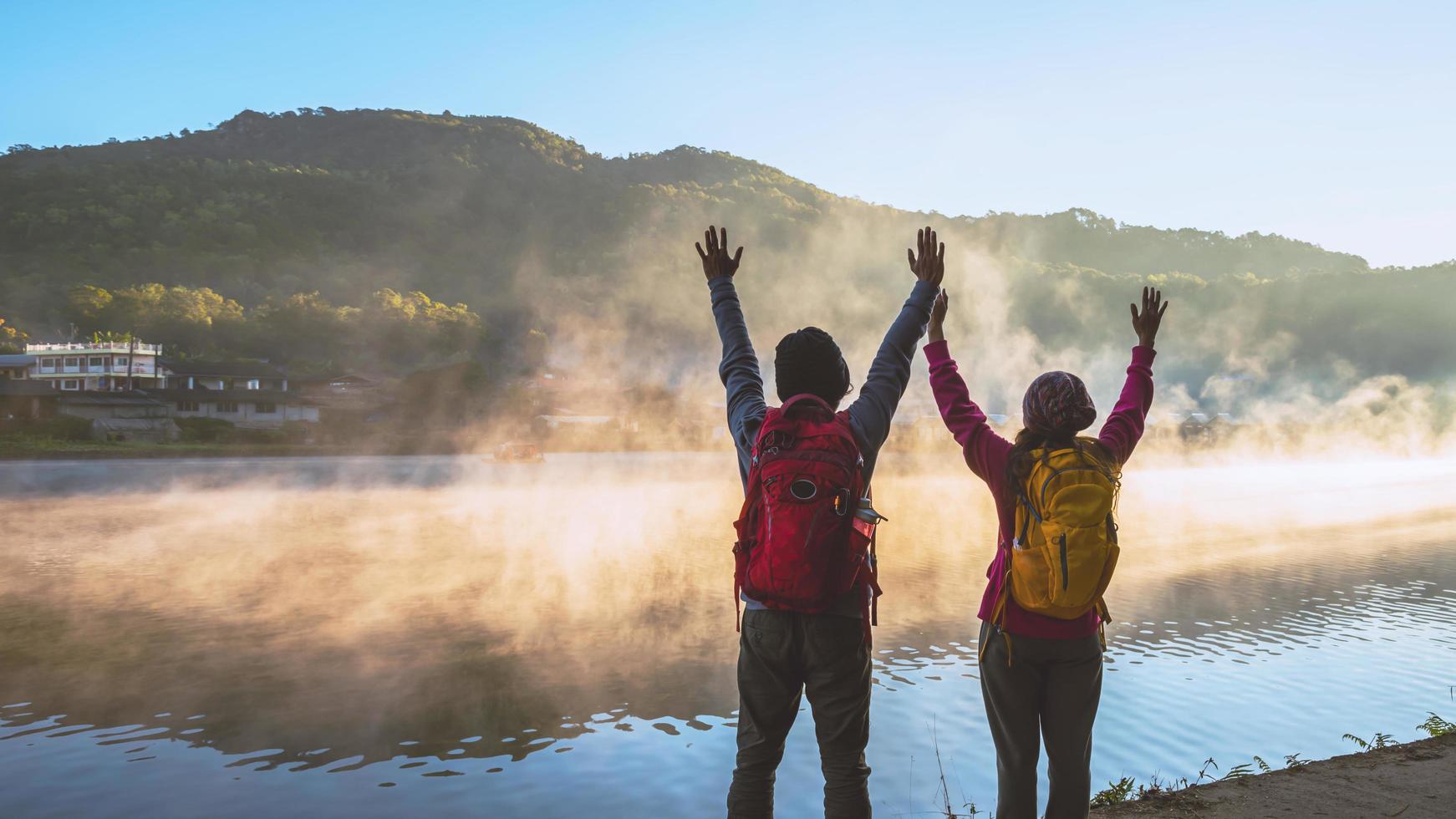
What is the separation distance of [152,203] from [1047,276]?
11594 centimetres

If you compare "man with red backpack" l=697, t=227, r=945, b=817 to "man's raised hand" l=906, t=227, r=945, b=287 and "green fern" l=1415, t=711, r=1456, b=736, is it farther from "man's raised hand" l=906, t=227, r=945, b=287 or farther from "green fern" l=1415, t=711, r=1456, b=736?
"green fern" l=1415, t=711, r=1456, b=736

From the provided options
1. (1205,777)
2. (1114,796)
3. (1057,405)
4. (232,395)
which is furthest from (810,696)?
(232,395)

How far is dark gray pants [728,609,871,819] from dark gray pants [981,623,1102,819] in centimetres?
44

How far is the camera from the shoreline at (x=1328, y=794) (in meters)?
4.17

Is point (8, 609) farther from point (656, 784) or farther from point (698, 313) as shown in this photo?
point (698, 313)

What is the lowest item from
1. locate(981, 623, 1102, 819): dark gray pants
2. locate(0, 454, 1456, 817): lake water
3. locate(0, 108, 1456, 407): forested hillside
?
locate(0, 454, 1456, 817): lake water

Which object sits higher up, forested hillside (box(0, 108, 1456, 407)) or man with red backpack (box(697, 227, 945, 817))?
forested hillside (box(0, 108, 1456, 407))

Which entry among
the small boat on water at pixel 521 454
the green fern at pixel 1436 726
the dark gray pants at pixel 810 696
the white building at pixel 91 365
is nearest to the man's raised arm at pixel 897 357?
the dark gray pants at pixel 810 696

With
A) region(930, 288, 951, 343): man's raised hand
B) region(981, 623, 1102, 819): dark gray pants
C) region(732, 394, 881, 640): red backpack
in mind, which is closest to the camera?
region(732, 394, 881, 640): red backpack

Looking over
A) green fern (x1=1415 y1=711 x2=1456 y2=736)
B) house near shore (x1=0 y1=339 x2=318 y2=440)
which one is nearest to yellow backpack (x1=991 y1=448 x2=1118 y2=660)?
green fern (x1=1415 y1=711 x2=1456 y2=736)

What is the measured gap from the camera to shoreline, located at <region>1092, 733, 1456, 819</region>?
13.7ft

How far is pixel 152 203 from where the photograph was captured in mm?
117500

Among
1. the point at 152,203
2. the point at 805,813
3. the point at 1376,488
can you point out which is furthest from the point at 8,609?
the point at 152,203

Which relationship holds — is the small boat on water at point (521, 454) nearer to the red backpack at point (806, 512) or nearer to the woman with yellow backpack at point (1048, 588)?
the woman with yellow backpack at point (1048, 588)
